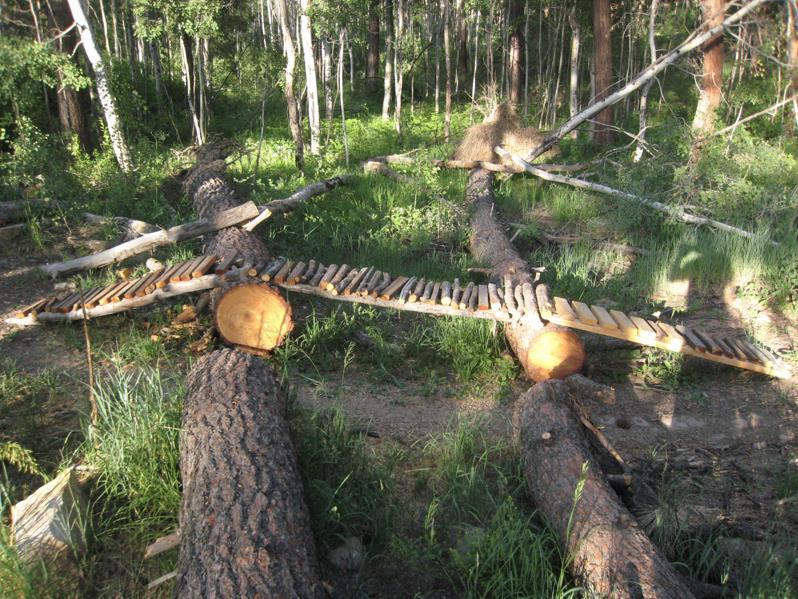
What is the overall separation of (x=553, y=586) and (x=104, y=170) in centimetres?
888

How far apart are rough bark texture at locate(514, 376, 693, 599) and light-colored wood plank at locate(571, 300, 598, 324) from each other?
0.92 m

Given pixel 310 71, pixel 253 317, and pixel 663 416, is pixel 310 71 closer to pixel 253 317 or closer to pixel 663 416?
pixel 253 317

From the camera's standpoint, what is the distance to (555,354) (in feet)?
15.9

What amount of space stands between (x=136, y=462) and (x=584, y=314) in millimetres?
3610

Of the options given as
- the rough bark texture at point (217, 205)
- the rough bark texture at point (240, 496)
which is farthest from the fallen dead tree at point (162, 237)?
the rough bark texture at point (240, 496)

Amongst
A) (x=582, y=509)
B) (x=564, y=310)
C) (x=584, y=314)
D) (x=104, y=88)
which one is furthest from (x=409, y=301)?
(x=104, y=88)

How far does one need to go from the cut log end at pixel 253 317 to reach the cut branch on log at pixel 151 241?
1626 millimetres

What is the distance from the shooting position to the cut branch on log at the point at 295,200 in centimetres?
659

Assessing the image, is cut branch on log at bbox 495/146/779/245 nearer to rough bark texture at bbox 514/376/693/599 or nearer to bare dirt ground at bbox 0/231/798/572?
bare dirt ground at bbox 0/231/798/572

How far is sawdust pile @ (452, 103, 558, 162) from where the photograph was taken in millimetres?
11523

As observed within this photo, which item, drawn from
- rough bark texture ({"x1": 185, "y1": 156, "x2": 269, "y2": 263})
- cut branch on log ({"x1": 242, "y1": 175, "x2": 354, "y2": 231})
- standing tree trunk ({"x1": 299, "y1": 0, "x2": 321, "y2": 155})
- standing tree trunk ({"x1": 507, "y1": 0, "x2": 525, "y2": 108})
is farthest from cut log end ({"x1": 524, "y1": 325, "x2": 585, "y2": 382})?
standing tree trunk ({"x1": 507, "y1": 0, "x2": 525, "y2": 108})

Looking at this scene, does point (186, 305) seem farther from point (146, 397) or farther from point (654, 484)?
point (654, 484)

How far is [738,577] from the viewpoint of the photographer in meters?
2.80

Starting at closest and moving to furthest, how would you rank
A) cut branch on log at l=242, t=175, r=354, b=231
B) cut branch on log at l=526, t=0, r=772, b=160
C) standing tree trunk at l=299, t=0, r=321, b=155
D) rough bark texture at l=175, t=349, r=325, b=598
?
rough bark texture at l=175, t=349, r=325, b=598
cut branch on log at l=242, t=175, r=354, b=231
cut branch on log at l=526, t=0, r=772, b=160
standing tree trunk at l=299, t=0, r=321, b=155
